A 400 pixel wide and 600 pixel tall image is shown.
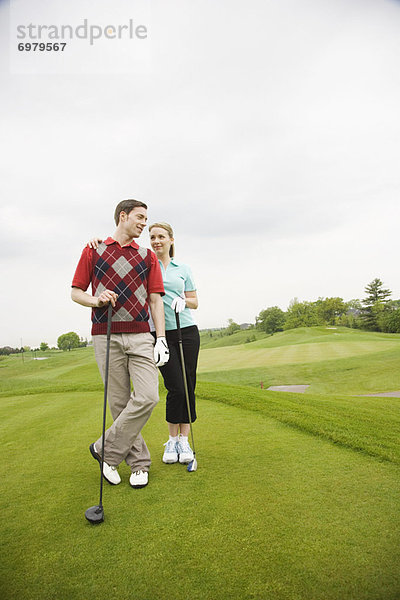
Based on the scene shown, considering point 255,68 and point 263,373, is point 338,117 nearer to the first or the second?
point 255,68

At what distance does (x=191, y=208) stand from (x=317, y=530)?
11118 mm

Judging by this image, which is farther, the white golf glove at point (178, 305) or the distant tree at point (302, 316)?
the distant tree at point (302, 316)

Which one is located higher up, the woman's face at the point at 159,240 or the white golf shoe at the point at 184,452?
the woman's face at the point at 159,240

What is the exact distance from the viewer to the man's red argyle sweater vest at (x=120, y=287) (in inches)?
109

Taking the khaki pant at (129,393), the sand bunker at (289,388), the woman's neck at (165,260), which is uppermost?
the woman's neck at (165,260)

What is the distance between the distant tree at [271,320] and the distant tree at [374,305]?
52.7 ft

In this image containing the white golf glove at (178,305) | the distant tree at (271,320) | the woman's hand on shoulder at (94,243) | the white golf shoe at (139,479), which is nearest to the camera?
the white golf shoe at (139,479)

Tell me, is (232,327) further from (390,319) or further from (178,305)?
(178,305)

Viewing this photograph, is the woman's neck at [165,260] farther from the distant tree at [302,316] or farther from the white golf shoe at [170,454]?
the distant tree at [302,316]

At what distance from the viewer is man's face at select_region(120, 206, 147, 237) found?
2.88 meters

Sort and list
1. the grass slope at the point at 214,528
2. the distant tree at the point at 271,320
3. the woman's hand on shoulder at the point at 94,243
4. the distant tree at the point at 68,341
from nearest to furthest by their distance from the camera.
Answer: the grass slope at the point at 214,528, the woman's hand on shoulder at the point at 94,243, the distant tree at the point at 68,341, the distant tree at the point at 271,320

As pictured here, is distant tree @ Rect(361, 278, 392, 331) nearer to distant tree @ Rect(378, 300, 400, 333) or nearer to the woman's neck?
distant tree @ Rect(378, 300, 400, 333)

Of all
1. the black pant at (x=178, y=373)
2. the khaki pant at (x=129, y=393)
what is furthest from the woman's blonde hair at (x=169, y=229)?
the khaki pant at (x=129, y=393)

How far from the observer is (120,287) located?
2779 mm
